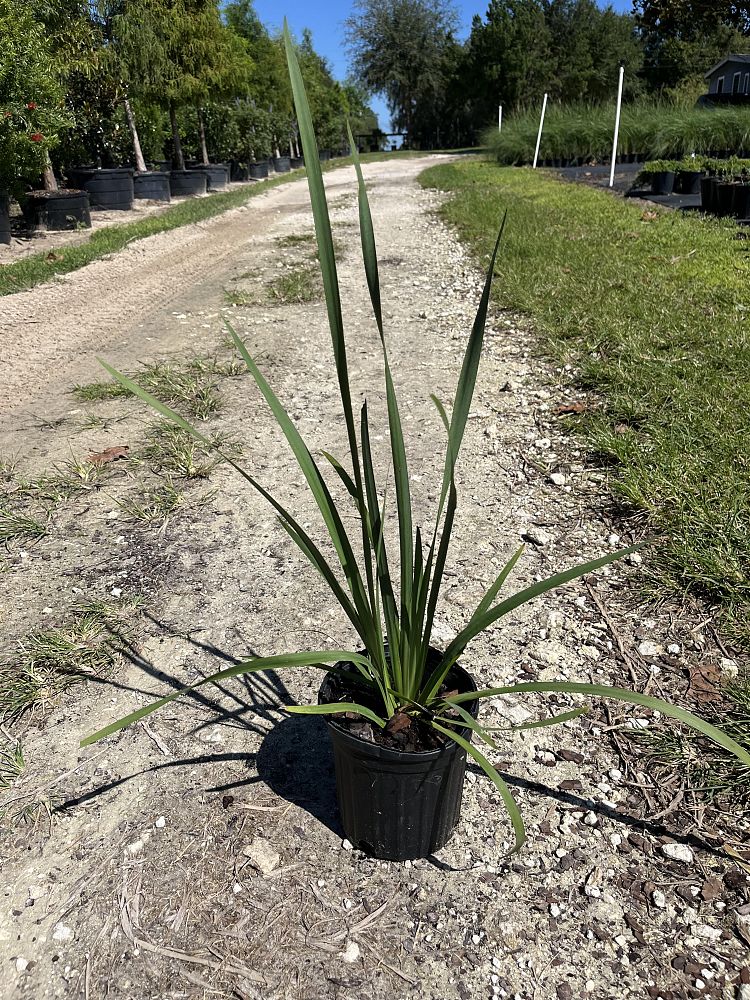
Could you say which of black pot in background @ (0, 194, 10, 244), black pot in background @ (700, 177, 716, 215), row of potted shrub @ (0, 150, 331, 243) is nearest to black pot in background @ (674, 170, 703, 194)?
black pot in background @ (700, 177, 716, 215)

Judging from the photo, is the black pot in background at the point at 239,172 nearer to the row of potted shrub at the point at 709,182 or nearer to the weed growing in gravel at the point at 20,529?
the row of potted shrub at the point at 709,182

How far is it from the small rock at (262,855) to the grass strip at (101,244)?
538cm

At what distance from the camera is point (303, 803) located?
4.89 ft

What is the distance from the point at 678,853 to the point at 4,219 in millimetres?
8324

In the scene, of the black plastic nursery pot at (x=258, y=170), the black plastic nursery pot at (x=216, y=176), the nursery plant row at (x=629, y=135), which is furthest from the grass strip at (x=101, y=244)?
the nursery plant row at (x=629, y=135)

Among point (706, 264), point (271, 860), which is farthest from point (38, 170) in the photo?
point (271, 860)

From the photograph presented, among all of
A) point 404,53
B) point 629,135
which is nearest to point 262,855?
point 629,135

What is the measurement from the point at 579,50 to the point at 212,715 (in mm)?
42791

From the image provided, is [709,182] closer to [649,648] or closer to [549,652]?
[649,648]

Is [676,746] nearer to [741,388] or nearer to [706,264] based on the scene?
[741,388]

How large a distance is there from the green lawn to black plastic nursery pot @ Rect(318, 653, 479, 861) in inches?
37.5

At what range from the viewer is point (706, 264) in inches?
206

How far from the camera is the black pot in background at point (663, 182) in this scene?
9.38 metres

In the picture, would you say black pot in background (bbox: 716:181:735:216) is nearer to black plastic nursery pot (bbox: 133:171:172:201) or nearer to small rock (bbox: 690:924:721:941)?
small rock (bbox: 690:924:721:941)
